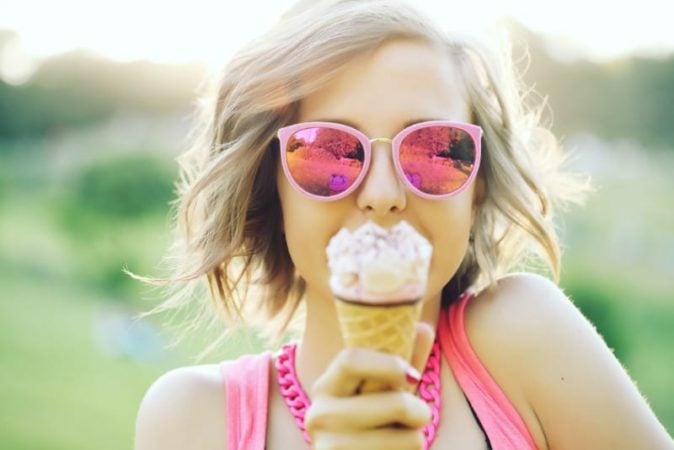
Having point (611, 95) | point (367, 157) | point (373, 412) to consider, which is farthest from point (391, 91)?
point (611, 95)

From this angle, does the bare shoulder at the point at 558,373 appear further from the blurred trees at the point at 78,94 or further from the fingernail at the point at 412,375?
the blurred trees at the point at 78,94

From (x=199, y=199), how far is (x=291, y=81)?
0.50 metres

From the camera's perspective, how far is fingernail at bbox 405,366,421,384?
1.58m

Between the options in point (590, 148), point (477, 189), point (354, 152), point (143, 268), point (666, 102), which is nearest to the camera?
point (354, 152)

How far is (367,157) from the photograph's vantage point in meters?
2.11

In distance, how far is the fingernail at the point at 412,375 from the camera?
5.17 feet

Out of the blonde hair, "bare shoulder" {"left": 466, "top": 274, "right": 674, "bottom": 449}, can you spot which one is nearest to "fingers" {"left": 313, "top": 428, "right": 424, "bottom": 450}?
"bare shoulder" {"left": 466, "top": 274, "right": 674, "bottom": 449}

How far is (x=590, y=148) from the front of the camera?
9.58m

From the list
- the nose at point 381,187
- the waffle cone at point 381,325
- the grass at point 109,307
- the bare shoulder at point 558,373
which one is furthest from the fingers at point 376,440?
the grass at point 109,307

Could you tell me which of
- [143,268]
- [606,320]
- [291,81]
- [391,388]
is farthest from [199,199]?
[143,268]

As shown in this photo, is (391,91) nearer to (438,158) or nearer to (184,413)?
(438,158)

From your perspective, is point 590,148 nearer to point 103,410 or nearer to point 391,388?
point 103,410

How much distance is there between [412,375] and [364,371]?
0.31 ft

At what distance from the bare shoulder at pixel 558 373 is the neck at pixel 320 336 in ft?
0.35
